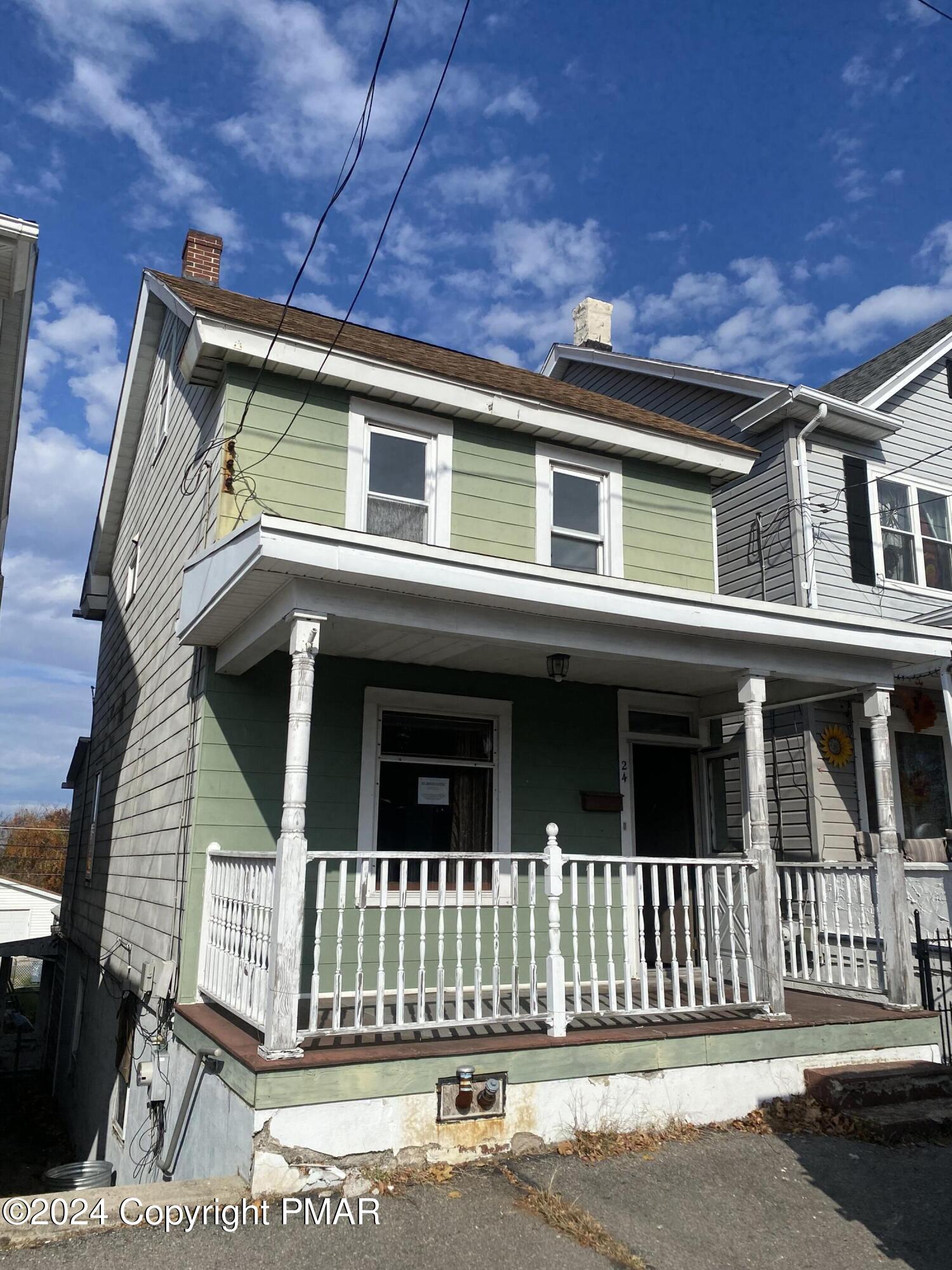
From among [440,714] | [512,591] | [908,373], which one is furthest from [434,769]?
[908,373]

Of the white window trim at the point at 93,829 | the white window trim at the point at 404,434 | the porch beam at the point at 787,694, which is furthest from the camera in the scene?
the white window trim at the point at 93,829

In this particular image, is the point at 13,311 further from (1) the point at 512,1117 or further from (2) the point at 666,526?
(1) the point at 512,1117

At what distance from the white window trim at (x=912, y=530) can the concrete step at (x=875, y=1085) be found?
6.36 m

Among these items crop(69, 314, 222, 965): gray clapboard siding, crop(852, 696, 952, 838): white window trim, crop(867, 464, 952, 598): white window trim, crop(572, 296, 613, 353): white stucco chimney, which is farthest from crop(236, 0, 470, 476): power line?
crop(572, 296, 613, 353): white stucco chimney

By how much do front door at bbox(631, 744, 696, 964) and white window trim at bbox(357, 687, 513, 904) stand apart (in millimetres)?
1600

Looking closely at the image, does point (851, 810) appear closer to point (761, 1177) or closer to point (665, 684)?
point (665, 684)

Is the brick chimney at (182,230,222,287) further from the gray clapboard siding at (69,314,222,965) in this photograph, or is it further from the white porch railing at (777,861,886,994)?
the white porch railing at (777,861,886,994)

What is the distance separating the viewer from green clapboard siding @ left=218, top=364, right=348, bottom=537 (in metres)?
7.35

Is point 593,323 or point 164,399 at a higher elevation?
point 593,323

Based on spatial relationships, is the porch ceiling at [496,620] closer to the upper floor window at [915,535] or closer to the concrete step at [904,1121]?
the concrete step at [904,1121]

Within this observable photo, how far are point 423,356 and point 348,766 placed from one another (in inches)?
170

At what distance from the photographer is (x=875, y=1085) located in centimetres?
617

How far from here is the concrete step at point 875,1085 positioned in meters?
6.07

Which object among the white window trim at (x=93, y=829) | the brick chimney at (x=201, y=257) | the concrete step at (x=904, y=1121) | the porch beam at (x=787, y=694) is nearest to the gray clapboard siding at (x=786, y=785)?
the porch beam at (x=787, y=694)
